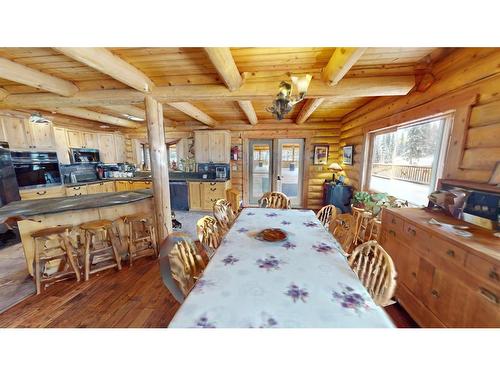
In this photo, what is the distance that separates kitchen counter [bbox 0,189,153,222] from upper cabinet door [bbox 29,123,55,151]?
1.98m

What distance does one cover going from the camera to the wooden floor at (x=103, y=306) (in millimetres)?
1526

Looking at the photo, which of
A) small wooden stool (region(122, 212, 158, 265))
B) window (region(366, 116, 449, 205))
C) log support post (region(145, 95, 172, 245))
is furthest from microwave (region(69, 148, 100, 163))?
window (region(366, 116, 449, 205))

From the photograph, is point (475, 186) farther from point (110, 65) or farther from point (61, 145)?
point (61, 145)

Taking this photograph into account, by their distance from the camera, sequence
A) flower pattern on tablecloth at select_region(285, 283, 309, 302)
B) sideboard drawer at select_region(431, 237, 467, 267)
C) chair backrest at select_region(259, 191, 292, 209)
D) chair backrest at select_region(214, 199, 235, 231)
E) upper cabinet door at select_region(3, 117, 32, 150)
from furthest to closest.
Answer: upper cabinet door at select_region(3, 117, 32, 150) < chair backrest at select_region(259, 191, 292, 209) < chair backrest at select_region(214, 199, 235, 231) < sideboard drawer at select_region(431, 237, 467, 267) < flower pattern on tablecloth at select_region(285, 283, 309, 302)

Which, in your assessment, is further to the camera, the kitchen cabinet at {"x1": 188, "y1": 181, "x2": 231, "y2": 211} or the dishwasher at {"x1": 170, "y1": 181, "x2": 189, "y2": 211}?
the dishwasher at {"x1": 170, "y1": 181, "x2": 189, "y2": 211}

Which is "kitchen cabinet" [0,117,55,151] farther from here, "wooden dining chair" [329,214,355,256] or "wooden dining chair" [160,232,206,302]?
"wooden dining chair" [329,214,355,256]

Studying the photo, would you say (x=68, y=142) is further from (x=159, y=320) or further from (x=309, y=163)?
(x=309, y=163)

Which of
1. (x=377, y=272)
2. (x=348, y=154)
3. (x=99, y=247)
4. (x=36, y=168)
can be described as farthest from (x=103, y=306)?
(x=348, y=154)

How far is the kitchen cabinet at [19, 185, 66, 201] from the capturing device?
3186 millimetres

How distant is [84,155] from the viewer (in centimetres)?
459
